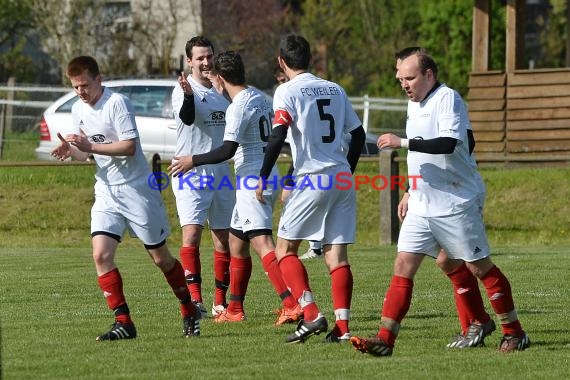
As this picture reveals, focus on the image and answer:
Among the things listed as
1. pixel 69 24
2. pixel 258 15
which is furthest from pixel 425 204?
pixel 258 15

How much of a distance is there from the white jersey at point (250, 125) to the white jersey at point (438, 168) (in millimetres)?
1879

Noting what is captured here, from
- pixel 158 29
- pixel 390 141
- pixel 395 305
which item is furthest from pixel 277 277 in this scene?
pixel 158 29

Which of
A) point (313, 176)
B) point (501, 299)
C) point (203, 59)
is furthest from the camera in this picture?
point (203, 59)

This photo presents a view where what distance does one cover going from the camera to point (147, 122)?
77.8 ft

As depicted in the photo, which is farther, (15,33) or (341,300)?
(15,33)

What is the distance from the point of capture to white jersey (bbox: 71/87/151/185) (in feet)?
31.3

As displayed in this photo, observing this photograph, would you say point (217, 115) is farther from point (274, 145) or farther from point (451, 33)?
point (451, 33)

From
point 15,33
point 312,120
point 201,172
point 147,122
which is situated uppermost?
point 312,120

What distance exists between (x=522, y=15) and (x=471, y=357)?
17197 millimetres

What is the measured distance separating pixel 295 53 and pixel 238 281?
Result: 2.28 m

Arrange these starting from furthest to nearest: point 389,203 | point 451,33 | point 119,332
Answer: point 451,33 → point 389,203 → point 119,332

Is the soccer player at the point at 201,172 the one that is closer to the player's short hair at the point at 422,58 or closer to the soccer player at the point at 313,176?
the soccer player at the point at 313,176

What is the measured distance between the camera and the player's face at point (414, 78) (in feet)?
28.1

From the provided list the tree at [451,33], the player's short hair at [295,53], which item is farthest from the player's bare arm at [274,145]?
the tree at [451,33]
